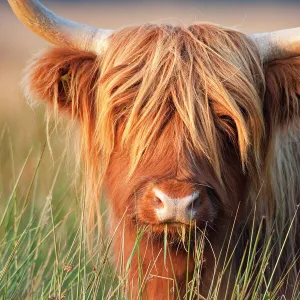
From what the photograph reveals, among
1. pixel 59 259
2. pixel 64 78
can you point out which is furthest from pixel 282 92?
pixel 59 259

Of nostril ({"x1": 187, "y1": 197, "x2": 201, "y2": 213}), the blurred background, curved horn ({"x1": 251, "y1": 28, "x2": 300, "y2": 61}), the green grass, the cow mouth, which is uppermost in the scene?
curved horn ({"x1": 251, "y1": 28, "x2": 300, "y2": 61})

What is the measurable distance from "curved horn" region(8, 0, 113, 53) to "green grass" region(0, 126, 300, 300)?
1.58 feet

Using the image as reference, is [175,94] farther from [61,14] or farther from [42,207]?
[61,14]

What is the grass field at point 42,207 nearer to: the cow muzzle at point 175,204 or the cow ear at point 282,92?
the cow muzzle at point 175,204

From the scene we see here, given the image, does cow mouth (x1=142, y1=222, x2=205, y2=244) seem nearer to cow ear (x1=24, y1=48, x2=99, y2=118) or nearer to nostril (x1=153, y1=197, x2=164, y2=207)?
nostril (x1=153, y1=197, x2=164, y2=207)

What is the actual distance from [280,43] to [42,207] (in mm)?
1878

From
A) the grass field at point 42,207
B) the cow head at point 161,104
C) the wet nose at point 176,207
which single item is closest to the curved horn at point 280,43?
the cow head at point 161,104

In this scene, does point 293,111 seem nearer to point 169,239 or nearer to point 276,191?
point 276,191

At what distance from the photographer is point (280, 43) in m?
3.55

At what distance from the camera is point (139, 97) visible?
341cm

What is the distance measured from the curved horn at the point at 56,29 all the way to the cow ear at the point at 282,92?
72 cm

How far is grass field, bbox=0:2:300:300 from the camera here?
10.9 ft

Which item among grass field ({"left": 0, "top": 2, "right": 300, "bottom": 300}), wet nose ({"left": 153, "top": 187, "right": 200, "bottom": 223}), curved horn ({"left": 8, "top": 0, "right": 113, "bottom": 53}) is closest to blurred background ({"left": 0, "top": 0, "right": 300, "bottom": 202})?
grass field ({"left": 0, "top": 2, "right": 300, "bottom": 300})

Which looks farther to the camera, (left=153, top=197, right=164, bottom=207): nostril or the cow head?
the cow head
